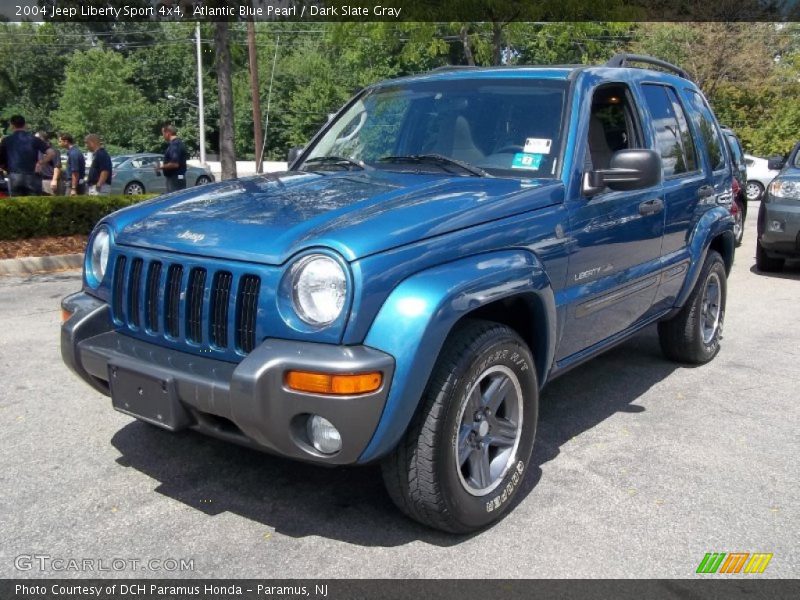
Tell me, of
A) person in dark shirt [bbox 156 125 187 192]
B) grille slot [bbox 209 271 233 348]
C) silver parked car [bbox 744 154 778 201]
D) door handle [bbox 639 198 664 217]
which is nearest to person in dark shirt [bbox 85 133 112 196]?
person in dark shirt [bbox 156 125 187 192]

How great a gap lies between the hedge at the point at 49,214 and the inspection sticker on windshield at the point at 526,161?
8116mm

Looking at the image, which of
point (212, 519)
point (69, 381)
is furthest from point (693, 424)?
point (69, 381)

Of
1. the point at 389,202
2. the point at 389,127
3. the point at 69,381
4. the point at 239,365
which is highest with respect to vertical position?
the point at 389,127

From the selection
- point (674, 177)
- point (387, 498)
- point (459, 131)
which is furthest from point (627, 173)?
point (387, 498)

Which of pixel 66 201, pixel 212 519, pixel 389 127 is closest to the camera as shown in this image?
pixel 212 519

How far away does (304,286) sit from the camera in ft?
9.12

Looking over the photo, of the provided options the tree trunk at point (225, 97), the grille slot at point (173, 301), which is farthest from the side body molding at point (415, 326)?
the tree trunk at point (225, 97)

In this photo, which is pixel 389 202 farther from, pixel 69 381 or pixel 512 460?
pixel 69 381

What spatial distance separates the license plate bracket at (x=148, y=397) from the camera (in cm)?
289

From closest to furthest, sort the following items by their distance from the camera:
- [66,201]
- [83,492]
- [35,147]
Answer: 1. [83,492]
2. [66,201]
3. [35,147]

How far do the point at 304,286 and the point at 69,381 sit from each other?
2900 millimetres

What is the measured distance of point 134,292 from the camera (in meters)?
3.26

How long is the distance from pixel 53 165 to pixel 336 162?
443 inches

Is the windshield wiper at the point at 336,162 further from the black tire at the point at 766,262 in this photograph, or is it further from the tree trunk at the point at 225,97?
the tree trunk at the point at 225,97
